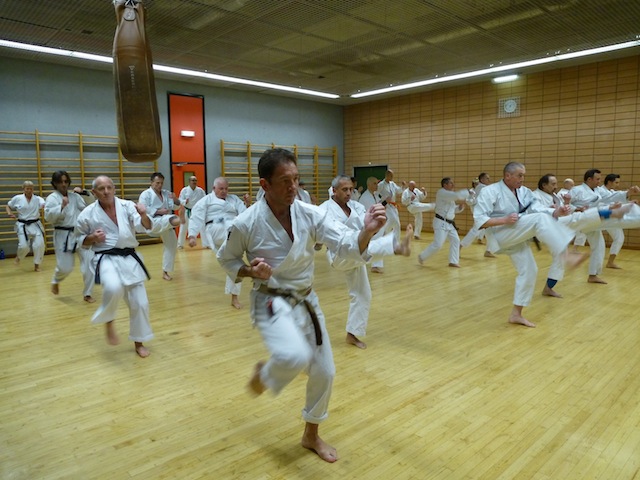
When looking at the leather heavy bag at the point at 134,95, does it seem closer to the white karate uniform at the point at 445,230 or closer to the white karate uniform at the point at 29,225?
the white karate uniform at the point at 445,230

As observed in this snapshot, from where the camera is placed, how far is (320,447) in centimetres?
240

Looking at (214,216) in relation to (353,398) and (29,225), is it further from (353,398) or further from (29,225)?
(29,225)

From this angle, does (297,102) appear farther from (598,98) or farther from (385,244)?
(385,244)

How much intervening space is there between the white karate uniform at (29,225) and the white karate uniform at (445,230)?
6.66m

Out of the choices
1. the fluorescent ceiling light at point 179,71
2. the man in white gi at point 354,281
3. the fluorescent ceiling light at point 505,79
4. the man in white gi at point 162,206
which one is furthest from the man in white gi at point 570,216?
the fluorescent ceiling light at point 179,71

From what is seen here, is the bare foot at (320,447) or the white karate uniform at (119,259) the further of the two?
the white karate uniform at (119,259)

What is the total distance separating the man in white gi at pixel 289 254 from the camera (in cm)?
218

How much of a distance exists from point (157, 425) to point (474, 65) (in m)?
9.57

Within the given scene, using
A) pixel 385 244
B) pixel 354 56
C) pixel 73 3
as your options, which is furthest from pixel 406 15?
pixel 385 244

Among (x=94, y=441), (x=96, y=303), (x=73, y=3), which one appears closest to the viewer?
(x=94, y=441)

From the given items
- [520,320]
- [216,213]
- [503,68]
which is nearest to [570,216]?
[520,320]

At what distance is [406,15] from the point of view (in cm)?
686

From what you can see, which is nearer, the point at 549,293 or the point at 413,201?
the point at 549,293

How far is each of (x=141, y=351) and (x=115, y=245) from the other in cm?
94
